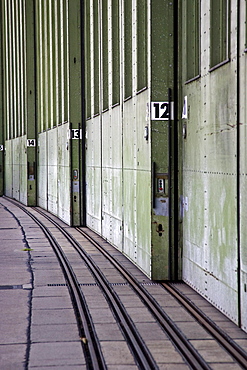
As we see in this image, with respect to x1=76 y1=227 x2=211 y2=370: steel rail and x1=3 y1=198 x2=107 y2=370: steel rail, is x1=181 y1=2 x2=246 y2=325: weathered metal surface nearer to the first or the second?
x1=76 y1=227 x2=211 y2=370: steel rail

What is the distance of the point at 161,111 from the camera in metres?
11.5

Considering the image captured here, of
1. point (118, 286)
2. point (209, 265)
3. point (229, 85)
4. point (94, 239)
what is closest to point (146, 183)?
point (118, 286)

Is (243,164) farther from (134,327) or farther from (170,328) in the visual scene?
(134,327)

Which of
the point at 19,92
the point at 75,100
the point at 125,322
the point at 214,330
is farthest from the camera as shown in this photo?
the point at 19,92

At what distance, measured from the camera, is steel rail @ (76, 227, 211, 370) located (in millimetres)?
6883

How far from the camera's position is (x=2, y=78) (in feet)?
167

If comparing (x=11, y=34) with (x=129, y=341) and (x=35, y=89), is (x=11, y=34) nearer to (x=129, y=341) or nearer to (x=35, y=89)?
(x=35, y=89)

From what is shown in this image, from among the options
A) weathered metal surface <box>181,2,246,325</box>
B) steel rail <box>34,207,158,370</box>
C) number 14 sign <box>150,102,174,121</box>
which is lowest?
steel rail <box>34,207,158,370</box>

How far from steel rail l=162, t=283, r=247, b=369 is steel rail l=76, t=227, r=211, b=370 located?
1.18 feet

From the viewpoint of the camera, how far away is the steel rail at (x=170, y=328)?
6.88m

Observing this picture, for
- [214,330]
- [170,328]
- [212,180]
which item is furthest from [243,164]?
[170,328]

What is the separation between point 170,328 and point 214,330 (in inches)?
20.8

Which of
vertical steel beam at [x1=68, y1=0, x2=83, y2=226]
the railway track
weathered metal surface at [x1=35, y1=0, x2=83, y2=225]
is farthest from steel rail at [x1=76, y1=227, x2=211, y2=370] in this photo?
weathered metal surface at [x1=35, y1=0, x2=83, y2=225]

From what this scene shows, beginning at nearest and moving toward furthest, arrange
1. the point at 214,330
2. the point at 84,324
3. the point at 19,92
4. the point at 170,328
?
the point at 214,330 < the point at 170,328 < the point at 84,324 < the point at 19,92
